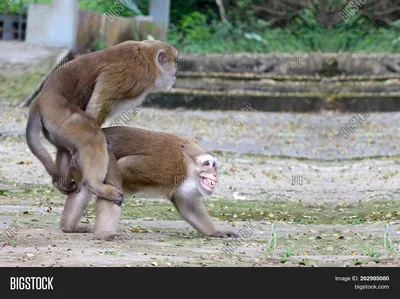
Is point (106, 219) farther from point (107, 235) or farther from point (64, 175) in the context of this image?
point (64, 175)

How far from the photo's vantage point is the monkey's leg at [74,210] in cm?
880

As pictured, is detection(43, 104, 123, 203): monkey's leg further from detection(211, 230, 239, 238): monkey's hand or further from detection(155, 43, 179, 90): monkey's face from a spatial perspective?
detection(211, 230, 239, 238): monkey's hand

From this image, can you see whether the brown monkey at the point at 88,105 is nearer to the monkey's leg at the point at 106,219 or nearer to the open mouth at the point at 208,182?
the monkey's leg at the point at 106,219

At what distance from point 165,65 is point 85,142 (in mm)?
1509

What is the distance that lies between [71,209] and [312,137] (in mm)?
10023

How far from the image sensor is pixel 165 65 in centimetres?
952

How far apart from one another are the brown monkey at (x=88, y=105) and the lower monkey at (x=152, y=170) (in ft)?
0.60

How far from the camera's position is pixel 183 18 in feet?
86.1

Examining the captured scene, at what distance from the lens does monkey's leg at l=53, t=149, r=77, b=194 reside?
879cm

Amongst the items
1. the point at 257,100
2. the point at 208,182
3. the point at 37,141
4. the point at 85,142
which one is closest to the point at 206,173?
the point at 208,182

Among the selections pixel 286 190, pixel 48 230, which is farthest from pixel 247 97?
pixel 48 230

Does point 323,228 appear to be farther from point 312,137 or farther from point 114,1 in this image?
point 114,1

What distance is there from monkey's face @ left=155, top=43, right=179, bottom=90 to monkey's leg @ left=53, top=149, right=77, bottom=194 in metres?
1.35

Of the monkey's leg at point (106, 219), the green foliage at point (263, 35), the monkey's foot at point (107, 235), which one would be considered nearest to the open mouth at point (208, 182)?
the monkey's leg at point (106, 219)
